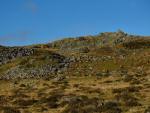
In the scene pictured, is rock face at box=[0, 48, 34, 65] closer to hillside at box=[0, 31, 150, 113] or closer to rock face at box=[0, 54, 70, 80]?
hillside at box=[0, 31, 150, 113]

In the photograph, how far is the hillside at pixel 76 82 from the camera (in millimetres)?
32656

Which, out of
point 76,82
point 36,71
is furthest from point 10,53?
point 76,82

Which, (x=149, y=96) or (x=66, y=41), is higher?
(x=66, y=41)

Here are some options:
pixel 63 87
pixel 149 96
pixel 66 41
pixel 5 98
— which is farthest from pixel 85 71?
pixel 66 41

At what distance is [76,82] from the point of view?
53469mm

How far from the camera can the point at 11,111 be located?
31.8m

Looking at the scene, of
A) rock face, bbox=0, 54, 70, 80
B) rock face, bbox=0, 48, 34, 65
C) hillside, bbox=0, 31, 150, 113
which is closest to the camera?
hillside, bbox=0, 31, 150, 113

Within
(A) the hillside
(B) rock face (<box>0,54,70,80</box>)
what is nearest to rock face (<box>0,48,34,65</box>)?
(A) the hillside

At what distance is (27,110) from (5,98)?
31.5 ft

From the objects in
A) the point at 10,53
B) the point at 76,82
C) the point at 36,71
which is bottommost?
the point at 76,82

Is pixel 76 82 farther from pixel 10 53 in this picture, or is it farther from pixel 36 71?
pixel 10 53

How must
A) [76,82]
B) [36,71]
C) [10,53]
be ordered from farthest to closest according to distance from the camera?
[10,53] < [36,71] < [76,82]

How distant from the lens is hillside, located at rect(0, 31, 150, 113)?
32.7 meters

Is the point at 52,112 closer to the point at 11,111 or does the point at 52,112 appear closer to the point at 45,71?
the point at 11,111
